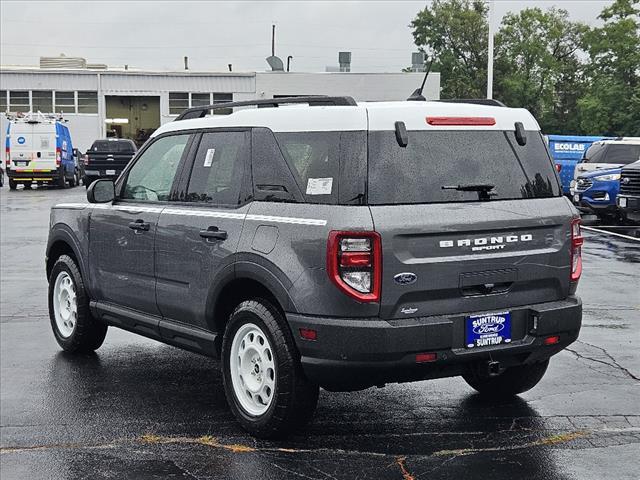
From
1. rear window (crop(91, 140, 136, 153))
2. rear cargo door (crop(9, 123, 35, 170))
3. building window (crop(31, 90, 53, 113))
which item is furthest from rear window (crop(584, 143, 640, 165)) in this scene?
building window (crop(31, 90, 53, 113))

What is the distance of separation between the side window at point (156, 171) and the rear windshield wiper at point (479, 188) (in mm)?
2093

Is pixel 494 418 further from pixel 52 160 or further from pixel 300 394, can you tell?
pixel 52 160

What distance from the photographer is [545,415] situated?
235 inches

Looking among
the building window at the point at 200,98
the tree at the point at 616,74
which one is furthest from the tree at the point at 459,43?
the building window at the point at 200,98

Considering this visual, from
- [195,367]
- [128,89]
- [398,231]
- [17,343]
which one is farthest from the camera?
[128,89]

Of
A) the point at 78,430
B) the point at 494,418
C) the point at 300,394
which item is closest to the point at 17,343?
the point at 78,430

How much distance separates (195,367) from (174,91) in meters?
49.5

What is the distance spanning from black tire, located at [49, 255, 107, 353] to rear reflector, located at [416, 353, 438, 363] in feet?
11.2

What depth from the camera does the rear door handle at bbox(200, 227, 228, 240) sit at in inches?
224

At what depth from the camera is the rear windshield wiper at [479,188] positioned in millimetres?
5227

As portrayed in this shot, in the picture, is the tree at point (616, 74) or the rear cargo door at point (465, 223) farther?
the tree at point (616, 74)

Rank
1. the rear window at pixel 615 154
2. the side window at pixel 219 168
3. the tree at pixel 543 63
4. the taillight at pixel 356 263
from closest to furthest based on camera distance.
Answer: the taillight at pixel 356 263 < the side window at pixel 219 168 < the rear window at pixel 615 154 < the tree at pixel 543 63

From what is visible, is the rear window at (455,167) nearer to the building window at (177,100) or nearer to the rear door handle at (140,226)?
the rear door handle at (140,226)

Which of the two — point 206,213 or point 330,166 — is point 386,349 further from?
point 206,213
